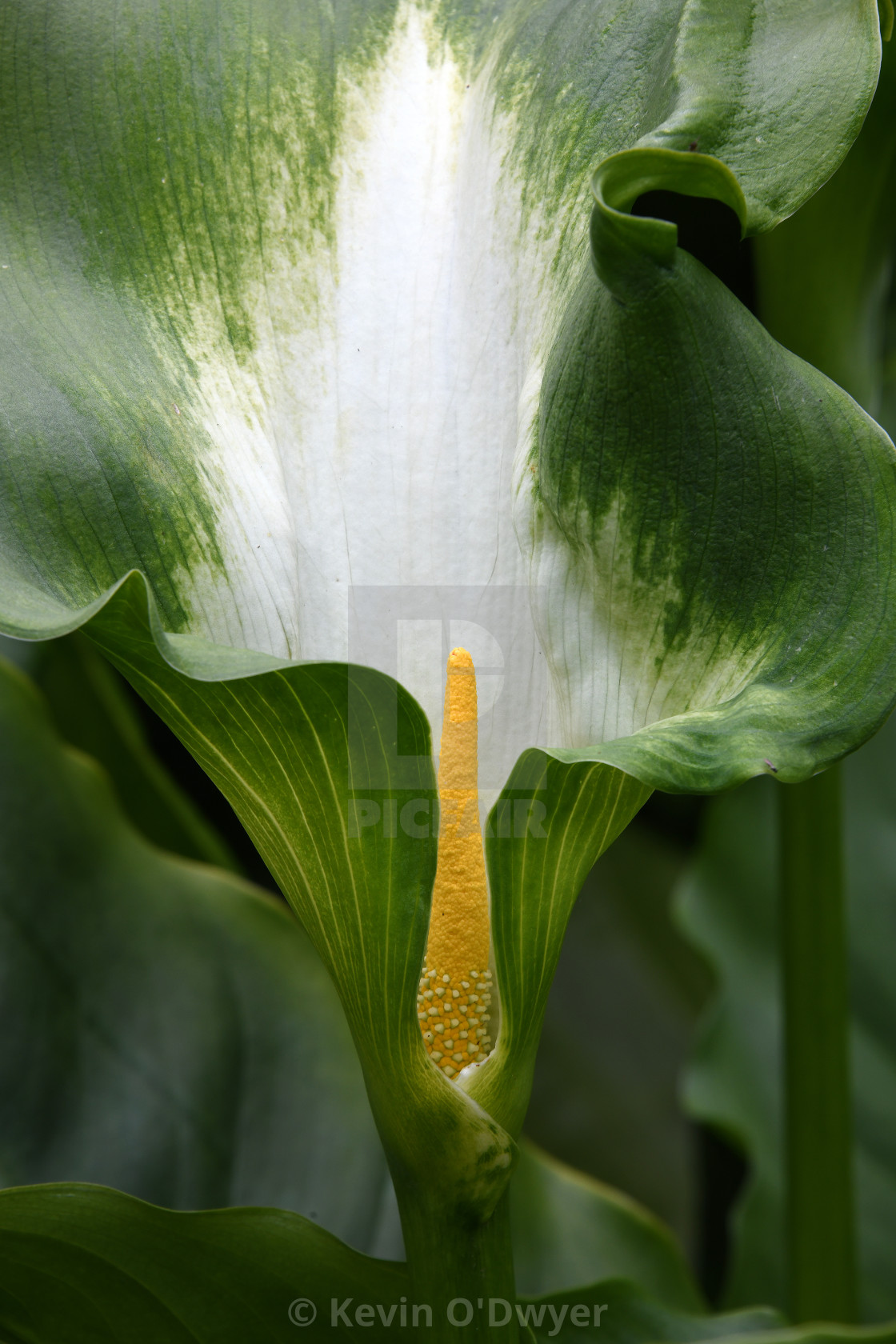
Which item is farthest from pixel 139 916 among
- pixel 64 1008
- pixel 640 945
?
pixel 640 945

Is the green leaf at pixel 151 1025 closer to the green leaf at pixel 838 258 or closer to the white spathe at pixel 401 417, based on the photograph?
the white spathe at pixel 401 417

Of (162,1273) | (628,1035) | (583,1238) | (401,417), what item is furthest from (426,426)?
(628,1035)

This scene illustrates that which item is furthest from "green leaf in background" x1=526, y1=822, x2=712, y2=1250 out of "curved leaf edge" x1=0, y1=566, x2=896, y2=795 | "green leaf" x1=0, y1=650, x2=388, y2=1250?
"curved leaf edge" x1=0, y1=566, x2=896, y2=795

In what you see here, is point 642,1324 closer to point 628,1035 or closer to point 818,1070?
point 818,1070

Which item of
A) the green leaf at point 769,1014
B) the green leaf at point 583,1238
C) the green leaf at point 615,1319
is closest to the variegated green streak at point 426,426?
the green leaf at point 615,1319

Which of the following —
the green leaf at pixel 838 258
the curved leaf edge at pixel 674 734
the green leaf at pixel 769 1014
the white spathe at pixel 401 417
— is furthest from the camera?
the green leaf at pixel 769 1014

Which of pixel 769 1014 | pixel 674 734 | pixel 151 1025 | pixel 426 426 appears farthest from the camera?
pixel 769 1014

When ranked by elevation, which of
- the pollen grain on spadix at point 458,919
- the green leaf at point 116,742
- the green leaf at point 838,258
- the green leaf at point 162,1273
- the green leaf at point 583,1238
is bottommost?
the green leaf at point 583,1238
